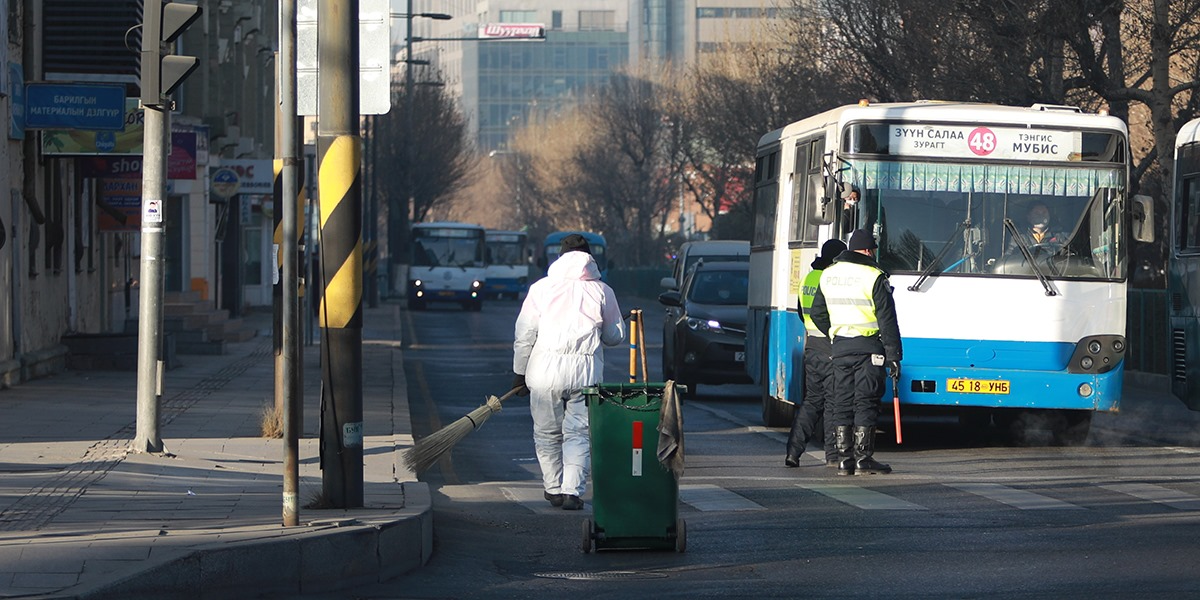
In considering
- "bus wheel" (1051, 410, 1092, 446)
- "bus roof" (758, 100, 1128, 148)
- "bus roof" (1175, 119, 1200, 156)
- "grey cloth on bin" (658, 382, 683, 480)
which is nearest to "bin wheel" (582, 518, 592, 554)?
"grey cloth on bin" (658, 382, 683, 480)

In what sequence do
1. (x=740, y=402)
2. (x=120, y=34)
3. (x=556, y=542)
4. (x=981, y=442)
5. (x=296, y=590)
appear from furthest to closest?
(x=120, y=34), (x=740, y=402), (x=981, y=442), (x=556, y=542), (x=296, y=590)

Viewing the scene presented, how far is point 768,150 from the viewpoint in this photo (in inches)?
727

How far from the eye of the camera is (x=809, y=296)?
1447cm

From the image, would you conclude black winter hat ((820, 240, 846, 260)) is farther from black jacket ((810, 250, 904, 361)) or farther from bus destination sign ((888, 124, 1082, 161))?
bus destination sign ((888, 124, 1082, 161))

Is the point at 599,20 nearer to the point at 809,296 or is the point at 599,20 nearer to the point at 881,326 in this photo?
the point at 809,296

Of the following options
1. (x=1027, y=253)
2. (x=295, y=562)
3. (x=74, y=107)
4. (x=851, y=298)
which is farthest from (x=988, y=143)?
(x=74, y=107)

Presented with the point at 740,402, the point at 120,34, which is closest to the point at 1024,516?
the point at 740,402

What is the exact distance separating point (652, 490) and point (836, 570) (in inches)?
41.9

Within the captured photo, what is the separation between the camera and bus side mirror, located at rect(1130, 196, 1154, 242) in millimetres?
15039

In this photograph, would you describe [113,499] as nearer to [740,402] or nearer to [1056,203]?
[1056,203]

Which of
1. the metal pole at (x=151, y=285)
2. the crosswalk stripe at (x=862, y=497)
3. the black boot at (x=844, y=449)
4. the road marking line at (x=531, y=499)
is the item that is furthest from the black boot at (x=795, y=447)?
the metal pole at (x=151, y=285)

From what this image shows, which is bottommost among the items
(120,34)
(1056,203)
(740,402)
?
(740,402)

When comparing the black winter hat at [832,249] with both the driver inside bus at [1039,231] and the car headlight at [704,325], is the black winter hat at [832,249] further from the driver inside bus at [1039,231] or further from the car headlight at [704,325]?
the car headlight at [704,325]

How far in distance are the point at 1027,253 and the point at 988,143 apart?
97 centimetres
